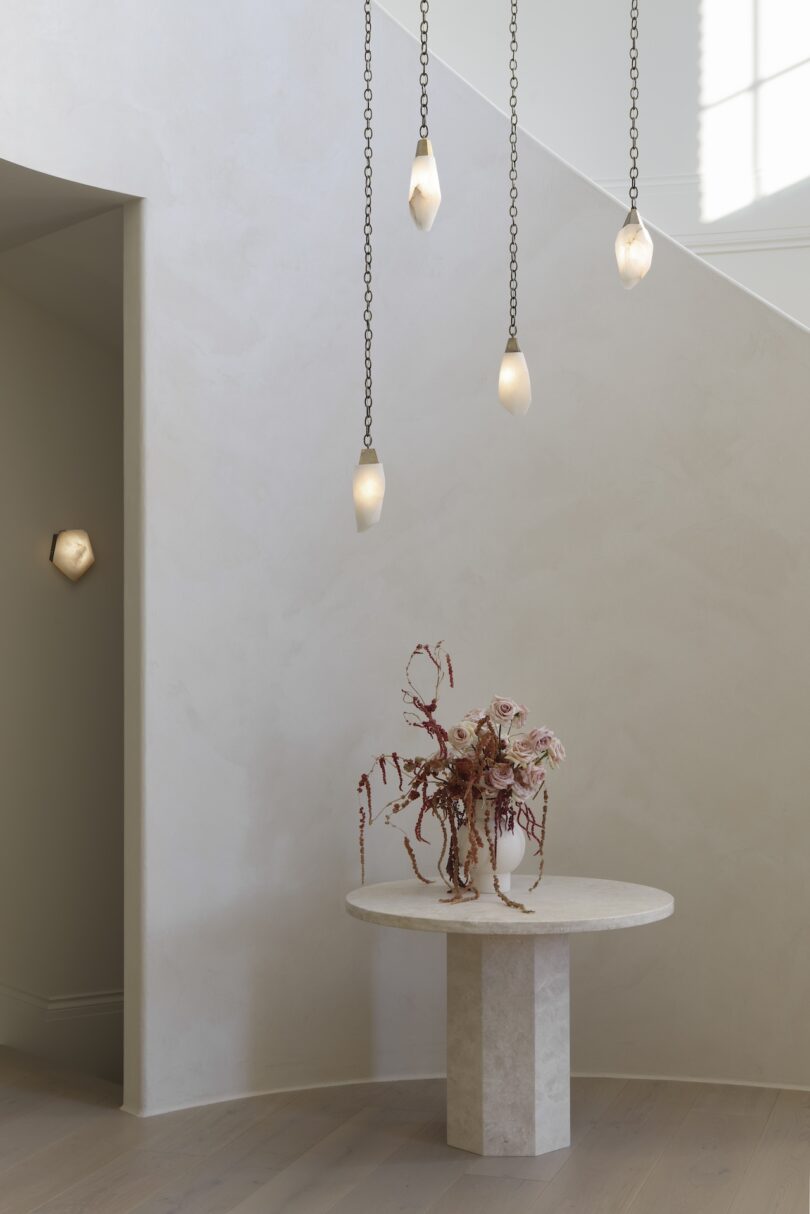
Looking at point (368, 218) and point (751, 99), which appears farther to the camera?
point (751, 99)

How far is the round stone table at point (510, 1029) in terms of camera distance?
11.7 feet

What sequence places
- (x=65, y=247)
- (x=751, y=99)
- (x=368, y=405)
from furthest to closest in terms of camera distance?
(x=751, y=99) → (x=65, y=247) → (x=368, y=405)

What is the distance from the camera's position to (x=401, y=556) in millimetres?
4457

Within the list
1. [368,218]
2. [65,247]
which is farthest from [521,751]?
[65,247]

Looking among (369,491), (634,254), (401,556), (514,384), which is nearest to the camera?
(634,254)

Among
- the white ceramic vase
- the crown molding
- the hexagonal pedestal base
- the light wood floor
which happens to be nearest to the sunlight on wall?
the white ceramic vase

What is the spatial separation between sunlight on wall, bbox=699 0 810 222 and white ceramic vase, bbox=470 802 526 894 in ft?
10.1

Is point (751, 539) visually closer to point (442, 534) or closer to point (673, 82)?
point (442, 534)

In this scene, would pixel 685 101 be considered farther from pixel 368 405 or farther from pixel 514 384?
pixel 514 384

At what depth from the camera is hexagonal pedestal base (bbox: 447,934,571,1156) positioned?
3.58 meters

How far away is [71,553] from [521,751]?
227 cm

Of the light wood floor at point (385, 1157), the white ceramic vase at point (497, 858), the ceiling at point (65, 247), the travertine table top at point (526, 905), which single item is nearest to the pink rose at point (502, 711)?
the white ceramic vase at point (497, 858)

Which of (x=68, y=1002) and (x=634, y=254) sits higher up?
(x=634, y=254)

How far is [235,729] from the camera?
424 centimetres
